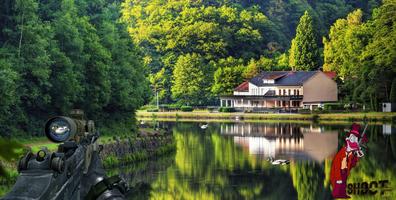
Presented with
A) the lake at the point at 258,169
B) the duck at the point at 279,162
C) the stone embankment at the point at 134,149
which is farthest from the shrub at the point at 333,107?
the duck at the point at 279,162

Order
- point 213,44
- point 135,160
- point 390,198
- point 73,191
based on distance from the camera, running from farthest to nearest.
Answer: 1. point 213,44
2. point 135,160
3. point 390,198
4. point 73,191

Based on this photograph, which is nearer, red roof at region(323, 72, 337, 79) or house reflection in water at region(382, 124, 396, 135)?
house reflection in water at region(382, 124, 396, 135)

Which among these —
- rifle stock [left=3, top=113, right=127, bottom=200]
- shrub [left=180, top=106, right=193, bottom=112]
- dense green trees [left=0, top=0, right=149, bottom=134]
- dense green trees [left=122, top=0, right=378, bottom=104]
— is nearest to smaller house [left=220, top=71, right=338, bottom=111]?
dense green trees [left=122, top=0, right=378, bottom=104]

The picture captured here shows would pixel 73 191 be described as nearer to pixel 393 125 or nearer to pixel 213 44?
pixel 393 125

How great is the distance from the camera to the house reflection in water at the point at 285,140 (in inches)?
2000

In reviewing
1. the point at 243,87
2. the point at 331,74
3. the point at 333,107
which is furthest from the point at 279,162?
the point at 243,87

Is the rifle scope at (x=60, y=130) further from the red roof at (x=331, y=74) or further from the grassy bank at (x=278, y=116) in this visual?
the red roof at (x=331, y=74)

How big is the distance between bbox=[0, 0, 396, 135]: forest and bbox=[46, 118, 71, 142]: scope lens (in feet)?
67.6

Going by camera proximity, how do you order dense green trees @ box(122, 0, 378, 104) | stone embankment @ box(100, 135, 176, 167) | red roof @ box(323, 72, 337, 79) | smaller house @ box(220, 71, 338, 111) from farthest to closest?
dense green trees @ box(122, 0, 378, 104)
red roof @ box(323, 72, 337, 79)
smaller house @ box(220, 71, 338, 111)
stone embankment @ box(100, 135, 176, 167)

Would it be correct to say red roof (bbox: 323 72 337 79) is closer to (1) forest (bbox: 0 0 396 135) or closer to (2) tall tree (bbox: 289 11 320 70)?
(1) forest (bbox: 0 0 396 135)

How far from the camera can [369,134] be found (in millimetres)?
63844

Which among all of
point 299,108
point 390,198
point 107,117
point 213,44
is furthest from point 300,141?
point 213,44

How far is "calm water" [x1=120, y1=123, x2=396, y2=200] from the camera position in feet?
A: 109

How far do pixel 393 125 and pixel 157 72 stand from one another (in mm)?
56824
